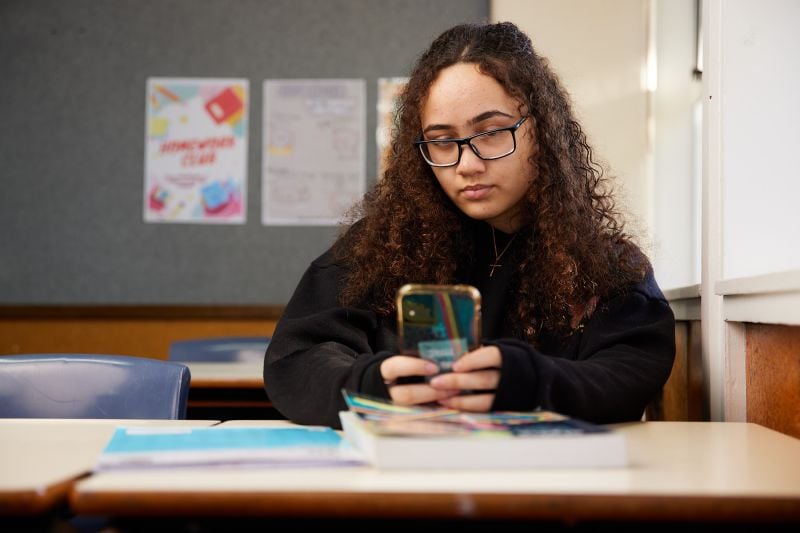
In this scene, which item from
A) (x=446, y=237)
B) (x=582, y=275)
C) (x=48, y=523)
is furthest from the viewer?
(x=446, y=237)

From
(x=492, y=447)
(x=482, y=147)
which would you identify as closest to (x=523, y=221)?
(x=482, y=147)

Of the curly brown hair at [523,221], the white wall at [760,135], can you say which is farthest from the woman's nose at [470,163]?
the white wall at [760,135]

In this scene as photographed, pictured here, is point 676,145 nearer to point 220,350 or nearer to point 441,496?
point 220,350

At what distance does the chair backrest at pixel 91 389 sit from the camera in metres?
1.41

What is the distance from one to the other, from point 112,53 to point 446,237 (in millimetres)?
2592

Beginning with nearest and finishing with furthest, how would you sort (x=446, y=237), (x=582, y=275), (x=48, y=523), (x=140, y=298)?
(x=48, y=523) < (x=582, y=275) < (x=446, y=237) < (x=140, y=298)

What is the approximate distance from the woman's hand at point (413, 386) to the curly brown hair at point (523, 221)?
39 centimetres

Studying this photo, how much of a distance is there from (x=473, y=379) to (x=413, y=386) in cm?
7

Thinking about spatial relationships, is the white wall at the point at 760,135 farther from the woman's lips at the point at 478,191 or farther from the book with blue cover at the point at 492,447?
the book with blue cover at the point at 492,447

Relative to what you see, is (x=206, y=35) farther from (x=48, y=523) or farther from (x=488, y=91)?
(x=48, y=523)

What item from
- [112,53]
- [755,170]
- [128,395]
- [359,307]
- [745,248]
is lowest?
[128,395]

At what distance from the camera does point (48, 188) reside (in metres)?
3.47

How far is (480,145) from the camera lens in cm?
129

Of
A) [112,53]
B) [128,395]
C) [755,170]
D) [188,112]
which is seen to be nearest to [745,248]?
[755,170]
